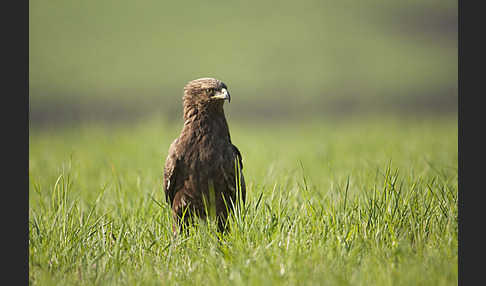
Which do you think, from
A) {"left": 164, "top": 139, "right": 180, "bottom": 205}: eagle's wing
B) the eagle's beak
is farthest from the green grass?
the eagle's beak

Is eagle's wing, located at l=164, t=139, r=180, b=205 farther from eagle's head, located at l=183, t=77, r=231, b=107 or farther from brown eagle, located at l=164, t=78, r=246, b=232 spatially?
eagle's head, located at l=183, t=77, r=231, b=107

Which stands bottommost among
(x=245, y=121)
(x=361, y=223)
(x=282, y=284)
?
(x=282, y=284)

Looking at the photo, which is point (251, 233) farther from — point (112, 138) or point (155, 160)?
point (112, 138)

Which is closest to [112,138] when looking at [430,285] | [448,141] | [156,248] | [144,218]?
[144,218]

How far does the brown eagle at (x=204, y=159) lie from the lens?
157 inches

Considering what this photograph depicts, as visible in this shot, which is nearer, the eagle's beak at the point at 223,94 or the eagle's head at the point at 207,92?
the eagle's beak at the point at 223,94

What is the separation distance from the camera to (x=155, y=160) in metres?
6.94

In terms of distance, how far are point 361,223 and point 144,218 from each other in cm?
186

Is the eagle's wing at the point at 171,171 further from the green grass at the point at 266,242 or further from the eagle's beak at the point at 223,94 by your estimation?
the eagle's beak at the point at 223,94

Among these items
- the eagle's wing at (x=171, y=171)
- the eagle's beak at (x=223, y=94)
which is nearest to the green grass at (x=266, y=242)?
the eagle's wing at (x=171, y=171)

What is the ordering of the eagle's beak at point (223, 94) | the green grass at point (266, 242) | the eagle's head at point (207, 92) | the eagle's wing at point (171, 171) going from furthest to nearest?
the eagle's wing at point (171, 171), the eagle's head at point (207, 92), the eagle's beak at point (223, 94), the green grass at point (266, 242)

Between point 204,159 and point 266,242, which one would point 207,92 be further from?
point 266,242

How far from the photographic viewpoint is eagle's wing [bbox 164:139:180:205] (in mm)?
4062

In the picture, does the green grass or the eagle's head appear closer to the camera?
the green grass
